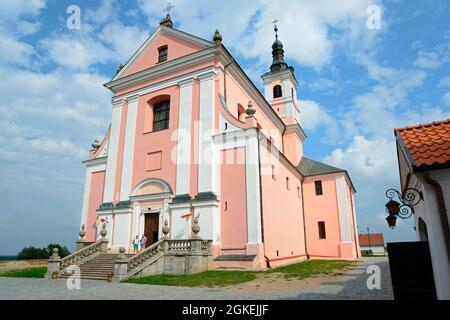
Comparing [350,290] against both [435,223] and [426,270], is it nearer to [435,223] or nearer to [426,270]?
[426,270]

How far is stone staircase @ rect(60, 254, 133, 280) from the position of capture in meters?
14.2

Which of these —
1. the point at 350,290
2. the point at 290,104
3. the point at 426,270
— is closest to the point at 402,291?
the point at 426,270

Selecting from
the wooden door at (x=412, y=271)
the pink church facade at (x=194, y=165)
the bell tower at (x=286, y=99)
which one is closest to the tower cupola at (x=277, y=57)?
the bell tower at (x=286, y=99)

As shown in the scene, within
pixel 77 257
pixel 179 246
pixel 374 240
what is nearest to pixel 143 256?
pixel 179 246

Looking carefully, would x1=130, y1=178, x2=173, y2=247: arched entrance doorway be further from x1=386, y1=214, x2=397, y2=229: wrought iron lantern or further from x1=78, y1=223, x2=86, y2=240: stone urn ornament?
x1=386, y1=214, x2=397, y2=229: wrought iron lantern

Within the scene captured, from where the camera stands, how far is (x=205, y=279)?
12.2 meters

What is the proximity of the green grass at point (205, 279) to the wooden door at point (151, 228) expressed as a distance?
479 cm

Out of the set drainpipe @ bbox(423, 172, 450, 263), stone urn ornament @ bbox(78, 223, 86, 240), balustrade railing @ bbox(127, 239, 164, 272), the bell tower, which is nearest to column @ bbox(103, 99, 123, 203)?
stone urn ornament @ bbox(78, 223, 86, 240)

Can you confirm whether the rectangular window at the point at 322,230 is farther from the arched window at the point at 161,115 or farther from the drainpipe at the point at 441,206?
the drainpipe at the point at 441,206

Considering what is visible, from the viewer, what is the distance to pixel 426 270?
19.4 feet

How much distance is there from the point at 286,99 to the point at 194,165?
17544mm

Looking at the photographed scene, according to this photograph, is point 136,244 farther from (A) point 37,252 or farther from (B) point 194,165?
(A) point 37,252

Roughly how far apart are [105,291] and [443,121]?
1005 centimetres

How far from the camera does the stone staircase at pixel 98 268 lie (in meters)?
14.2
